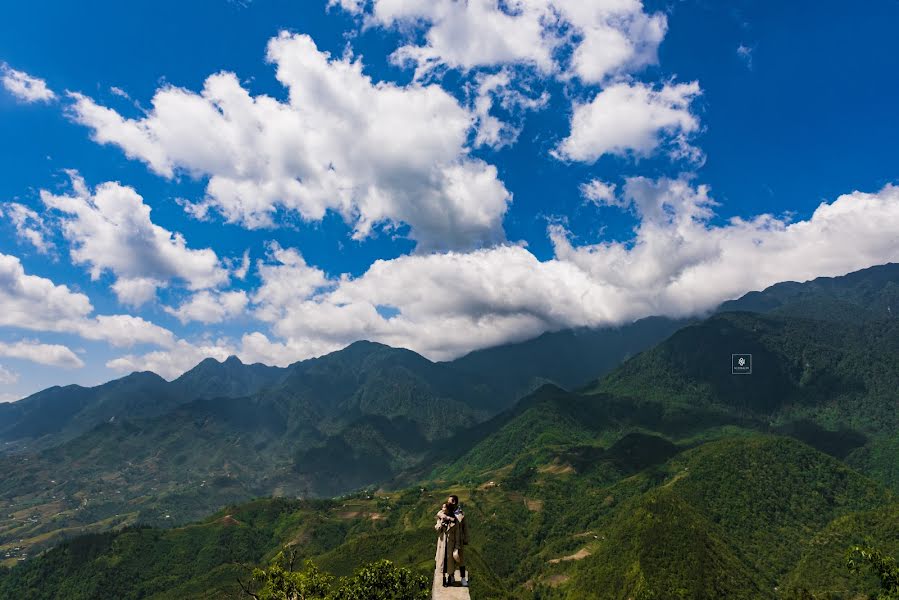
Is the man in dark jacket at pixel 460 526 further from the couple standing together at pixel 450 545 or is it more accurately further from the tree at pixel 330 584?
the tree at pixel 330 584

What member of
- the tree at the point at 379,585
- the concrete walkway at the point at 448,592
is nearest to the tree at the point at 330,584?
the tree at the point at 379,585

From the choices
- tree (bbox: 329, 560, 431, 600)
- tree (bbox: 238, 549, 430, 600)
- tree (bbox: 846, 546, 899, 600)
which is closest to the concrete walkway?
tree (bbox: 238, 549, 430, 600)

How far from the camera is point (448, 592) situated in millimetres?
18344

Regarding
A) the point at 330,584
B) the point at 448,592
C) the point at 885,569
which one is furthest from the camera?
the point at 330,584

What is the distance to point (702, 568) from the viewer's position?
594 ft

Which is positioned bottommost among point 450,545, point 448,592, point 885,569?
point 885,569

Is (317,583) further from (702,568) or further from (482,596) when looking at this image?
(702,568)

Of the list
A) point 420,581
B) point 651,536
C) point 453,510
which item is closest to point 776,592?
point 651,536

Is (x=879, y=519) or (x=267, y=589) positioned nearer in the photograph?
(x=267, y=589)

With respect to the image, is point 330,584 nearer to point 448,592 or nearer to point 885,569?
point 448,592

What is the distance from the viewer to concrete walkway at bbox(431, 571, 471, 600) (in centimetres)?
1798

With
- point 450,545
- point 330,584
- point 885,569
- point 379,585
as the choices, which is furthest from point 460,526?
point 379,585

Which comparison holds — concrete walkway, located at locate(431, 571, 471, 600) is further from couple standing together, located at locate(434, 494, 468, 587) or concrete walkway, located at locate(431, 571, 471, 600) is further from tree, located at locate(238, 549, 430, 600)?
tree, located at locate(238, 549, 430, 600)

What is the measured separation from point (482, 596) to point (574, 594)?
219 ft
